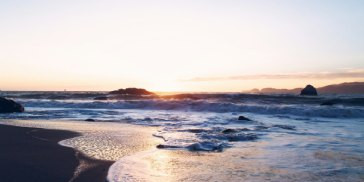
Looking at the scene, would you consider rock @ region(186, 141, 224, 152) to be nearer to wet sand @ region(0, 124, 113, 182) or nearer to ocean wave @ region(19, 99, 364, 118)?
wet sand @ region(0, 124, 113, 182)

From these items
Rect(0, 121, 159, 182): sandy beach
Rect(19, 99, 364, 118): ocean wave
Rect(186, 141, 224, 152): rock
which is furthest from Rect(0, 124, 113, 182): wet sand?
Rect(19, 99, 364, 118): ocean wave

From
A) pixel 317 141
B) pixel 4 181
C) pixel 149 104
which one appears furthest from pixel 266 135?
pixel 149 104

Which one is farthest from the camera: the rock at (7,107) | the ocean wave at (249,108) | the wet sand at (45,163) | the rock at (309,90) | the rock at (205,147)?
the rock at (309,90)

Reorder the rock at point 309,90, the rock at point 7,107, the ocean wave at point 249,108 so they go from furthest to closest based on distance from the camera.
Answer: the rock at point 309,90, the rock at point 7,107, the ocean wave at point 249,108

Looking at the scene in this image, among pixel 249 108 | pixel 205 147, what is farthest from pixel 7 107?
pixel 205 147

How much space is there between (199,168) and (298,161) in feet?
7.07

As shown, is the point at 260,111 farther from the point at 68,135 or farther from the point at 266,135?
the point at 68,135

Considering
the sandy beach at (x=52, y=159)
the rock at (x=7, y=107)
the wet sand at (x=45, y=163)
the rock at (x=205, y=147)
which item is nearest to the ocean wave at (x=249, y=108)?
the rock at (x=7, y=107)

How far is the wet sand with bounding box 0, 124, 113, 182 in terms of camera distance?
6461 millimetres

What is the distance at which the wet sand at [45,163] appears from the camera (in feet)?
21.2

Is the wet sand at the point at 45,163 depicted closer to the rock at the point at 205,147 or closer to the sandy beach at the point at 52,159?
the sandy beach at the point at 52,159

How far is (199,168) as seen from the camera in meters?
7.36

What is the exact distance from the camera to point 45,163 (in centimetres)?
767

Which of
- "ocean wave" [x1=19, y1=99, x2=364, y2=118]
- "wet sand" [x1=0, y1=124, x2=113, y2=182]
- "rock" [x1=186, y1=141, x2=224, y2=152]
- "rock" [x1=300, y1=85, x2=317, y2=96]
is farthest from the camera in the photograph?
"rock" [x1=300, y1=85, x2=317, y2=96]
